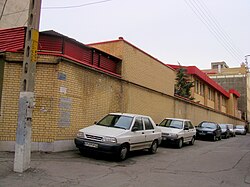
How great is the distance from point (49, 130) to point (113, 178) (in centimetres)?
397

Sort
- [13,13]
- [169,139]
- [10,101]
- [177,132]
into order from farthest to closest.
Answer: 1. [13,13]
2. [177,132]
3. [169,139]
4. [10,101]

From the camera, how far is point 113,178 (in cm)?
727

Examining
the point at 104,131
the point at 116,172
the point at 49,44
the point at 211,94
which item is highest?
the point at 211,94

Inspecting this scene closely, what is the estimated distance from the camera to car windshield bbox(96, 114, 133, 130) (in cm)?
1057

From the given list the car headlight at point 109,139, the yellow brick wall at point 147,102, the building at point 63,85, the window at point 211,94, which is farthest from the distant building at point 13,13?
the window at point 211,94

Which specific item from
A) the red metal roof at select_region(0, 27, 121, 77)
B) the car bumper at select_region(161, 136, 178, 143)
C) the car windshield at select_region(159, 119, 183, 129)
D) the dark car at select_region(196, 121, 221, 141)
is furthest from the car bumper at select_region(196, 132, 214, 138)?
the red metal roof at select_region(0, 27, 121, 77)

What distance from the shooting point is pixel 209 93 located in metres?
44.1

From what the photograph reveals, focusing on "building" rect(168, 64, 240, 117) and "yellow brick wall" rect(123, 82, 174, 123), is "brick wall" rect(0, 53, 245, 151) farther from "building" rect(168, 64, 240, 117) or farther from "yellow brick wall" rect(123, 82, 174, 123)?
"building" rect(168, 64, 240, 117)

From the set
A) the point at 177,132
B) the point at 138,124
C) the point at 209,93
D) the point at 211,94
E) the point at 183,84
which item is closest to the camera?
the point at 138,124

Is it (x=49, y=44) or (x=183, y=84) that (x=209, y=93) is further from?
(x=49, y=44)

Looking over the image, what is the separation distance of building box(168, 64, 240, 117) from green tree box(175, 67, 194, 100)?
61.2 inches

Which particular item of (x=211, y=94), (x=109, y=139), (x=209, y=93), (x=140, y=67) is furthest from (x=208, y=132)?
(x=211, y=94)

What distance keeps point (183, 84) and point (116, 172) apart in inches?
1021

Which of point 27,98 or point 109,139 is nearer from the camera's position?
point 27,98
